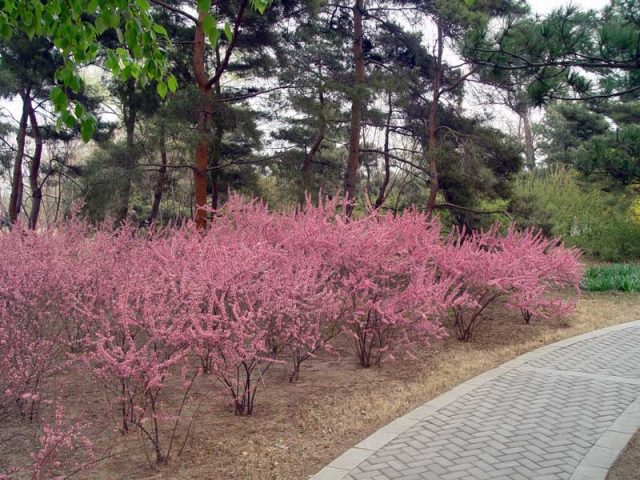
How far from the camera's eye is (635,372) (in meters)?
6.21

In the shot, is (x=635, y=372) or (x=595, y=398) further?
(x=635, y=372)

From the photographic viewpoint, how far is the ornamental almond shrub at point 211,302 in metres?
4.04

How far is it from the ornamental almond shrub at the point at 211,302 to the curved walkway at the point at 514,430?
0.97 m

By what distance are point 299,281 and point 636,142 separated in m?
3.57

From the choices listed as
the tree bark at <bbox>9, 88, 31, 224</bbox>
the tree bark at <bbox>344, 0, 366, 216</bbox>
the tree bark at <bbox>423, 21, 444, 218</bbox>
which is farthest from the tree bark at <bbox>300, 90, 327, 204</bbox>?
the tree bark at <bbox>9, 88, 31, 224</bbox>

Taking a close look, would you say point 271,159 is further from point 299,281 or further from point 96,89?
point 299,281

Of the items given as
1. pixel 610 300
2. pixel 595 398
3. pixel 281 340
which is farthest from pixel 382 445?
pixel 610 300

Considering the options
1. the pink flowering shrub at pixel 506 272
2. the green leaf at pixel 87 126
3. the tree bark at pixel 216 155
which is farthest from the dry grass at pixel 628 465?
the tree bark at pixel 216 155

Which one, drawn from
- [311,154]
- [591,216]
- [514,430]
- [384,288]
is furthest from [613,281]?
[514,430]

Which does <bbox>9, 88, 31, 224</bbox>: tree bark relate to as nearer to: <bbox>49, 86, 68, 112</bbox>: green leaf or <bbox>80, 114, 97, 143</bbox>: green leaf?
<bbox>49, 86, 68, 112</bbox>: green leaf

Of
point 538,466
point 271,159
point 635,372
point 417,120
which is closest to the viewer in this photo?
point 538,466

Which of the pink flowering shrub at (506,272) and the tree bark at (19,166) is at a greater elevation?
the tree bark at (19,166)

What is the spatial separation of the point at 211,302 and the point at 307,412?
1.46 m

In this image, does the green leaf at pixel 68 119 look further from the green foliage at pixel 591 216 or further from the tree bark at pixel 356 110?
the green foliage at pixel 591 216
